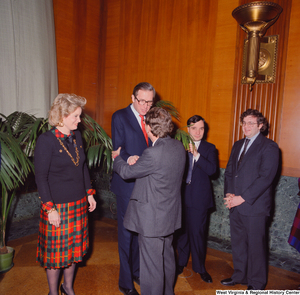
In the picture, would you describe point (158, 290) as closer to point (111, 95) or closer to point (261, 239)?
point (261, 239)

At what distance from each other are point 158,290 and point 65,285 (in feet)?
2.53

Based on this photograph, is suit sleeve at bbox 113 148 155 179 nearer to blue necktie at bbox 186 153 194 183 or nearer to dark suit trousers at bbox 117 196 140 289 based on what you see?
dark suit trousers at bbox 117 196 140 289

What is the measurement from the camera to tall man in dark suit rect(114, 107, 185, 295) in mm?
1696

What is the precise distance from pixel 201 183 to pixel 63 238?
1351 millimetres

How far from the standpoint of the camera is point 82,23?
3834 millimetres

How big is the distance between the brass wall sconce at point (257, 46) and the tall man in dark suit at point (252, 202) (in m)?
0.70

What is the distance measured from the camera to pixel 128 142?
2113 mm

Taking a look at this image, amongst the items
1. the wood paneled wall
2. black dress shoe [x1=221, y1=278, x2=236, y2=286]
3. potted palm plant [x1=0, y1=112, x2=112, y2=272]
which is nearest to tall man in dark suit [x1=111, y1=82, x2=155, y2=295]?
potted palm plant [x1=0, y1=112, x2=112, y2=272]

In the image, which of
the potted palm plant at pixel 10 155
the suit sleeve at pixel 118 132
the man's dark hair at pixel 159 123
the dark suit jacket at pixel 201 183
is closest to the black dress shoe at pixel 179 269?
the dark suit jacket at pixel 201 183

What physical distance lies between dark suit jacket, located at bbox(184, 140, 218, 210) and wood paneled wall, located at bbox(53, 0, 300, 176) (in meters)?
0.66

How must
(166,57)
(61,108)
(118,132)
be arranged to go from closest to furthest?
(61,108) → (118,132) → (166,57)

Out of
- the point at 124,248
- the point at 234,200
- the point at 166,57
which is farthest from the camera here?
the point at 166,57

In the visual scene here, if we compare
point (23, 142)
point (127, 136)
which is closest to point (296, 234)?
point (127, 136)

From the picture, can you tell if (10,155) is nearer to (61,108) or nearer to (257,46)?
(61,108)
